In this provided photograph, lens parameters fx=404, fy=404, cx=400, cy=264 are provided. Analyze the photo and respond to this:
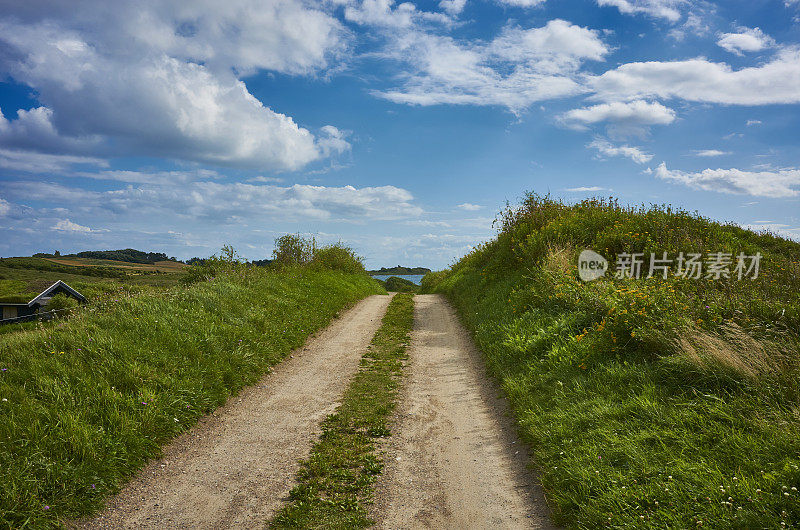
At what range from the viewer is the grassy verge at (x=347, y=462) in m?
4.29

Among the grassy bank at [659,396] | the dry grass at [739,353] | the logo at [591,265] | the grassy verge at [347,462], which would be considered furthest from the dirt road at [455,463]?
the logo at [591,265]

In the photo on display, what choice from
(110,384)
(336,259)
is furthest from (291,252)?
(110,384)

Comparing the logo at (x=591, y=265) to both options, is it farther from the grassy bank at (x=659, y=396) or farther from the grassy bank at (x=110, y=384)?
the grassy bank at (x=110, y=384)

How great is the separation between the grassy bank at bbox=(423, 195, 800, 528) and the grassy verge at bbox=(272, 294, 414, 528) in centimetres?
214

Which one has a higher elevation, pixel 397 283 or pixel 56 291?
pixel 397 283

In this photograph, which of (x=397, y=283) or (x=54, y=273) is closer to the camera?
(x=397, y=283)

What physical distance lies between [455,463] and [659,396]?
2.96 metres

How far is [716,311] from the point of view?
740cm

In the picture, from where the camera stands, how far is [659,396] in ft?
18.2

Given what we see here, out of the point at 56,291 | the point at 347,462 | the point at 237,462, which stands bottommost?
the point at 56,291

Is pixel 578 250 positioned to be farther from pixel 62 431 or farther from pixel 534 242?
pixel 62 431

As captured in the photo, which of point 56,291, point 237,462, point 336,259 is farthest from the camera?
point 56,291

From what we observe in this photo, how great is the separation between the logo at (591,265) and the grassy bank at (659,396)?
50.4 inches

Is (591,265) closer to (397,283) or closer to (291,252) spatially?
(291,252)
